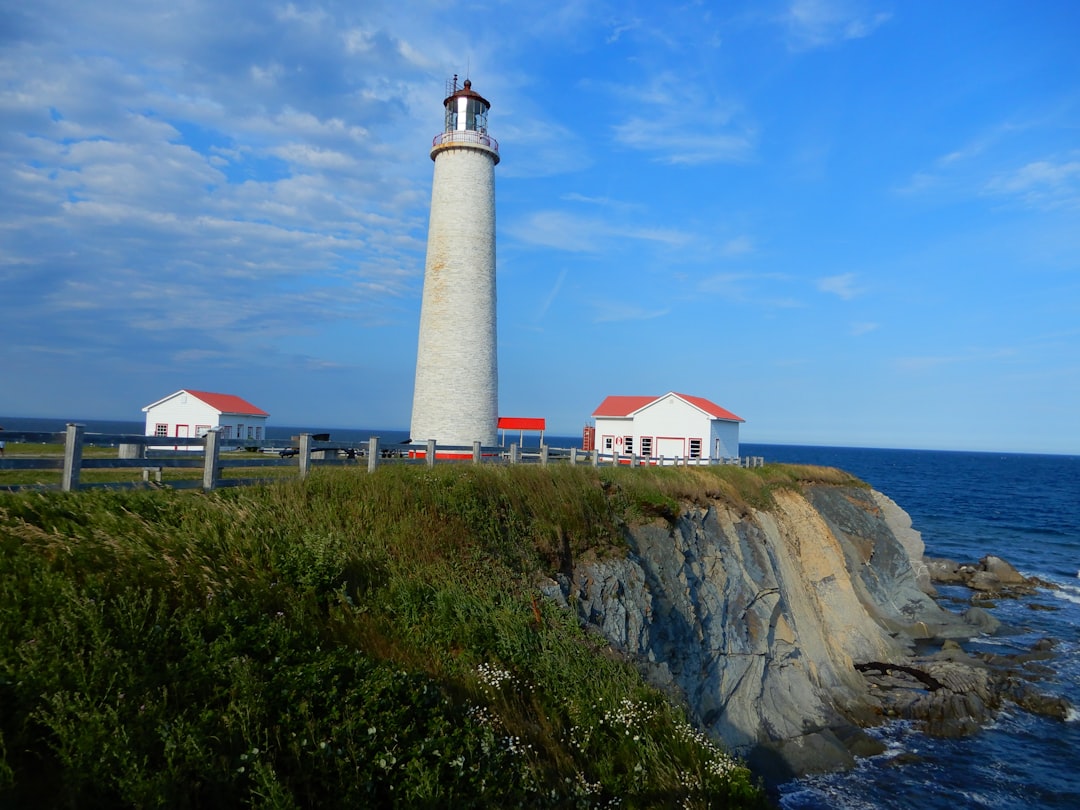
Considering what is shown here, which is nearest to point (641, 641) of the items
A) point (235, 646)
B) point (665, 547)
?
point (665, 547)

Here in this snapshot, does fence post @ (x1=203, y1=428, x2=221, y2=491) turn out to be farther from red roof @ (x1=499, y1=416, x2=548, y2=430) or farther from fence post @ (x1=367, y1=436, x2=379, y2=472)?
red roof @ (x1=499, y1=416, x2=548, y2=430)

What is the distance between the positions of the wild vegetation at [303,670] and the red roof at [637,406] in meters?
28.6

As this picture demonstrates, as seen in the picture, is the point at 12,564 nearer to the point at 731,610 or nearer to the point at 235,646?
the point at 235,646

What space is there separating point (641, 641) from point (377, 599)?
576 centimetres

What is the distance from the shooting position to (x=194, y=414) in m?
40.7

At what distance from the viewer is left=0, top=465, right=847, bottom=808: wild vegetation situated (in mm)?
4859

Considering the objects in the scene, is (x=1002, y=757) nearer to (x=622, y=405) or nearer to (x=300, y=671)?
(x=300, y=671)

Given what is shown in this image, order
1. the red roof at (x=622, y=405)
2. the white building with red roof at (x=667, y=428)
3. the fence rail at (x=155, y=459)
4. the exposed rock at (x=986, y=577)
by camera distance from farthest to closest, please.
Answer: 1. the red roof at (x=622, y=405)
2. the white building with red roof at (x=667, y=428)
3. the exposed rock at (x=986, y=577)
4. the fence rail at (x=155, y=459)

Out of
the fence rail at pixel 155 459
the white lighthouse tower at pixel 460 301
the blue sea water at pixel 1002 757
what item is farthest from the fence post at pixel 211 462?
the white lighthouse tower at pixel 460 301

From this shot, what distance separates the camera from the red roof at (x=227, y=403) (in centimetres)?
4094

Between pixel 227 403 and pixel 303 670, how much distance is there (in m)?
40.0

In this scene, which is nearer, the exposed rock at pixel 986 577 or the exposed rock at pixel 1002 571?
the exposed rock at pixel 986 577

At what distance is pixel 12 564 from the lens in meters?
6.31

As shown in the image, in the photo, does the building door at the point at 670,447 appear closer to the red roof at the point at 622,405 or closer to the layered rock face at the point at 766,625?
the red roof at the point at 622,405
